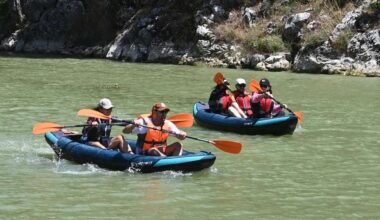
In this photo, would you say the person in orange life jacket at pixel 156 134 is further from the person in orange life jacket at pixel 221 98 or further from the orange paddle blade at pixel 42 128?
the person in orange life jacket at pixel 221 98

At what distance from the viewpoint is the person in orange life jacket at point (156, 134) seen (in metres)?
8.52

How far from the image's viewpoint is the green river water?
6.91 metres

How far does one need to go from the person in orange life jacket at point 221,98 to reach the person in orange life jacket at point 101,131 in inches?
140

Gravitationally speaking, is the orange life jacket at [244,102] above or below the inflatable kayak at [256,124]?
above

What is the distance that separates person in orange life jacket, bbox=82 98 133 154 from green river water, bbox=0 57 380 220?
39 centimetres

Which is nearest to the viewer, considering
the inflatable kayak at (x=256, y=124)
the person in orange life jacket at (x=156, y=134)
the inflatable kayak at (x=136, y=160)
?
the inflatable kayak at (x=136, y=160)

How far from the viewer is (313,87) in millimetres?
19375

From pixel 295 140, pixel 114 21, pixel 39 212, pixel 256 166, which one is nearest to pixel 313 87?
pixel 295 140

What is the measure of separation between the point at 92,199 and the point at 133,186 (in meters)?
0.75

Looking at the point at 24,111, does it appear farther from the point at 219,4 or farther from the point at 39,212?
the point at 219,4

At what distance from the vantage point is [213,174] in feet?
28.0

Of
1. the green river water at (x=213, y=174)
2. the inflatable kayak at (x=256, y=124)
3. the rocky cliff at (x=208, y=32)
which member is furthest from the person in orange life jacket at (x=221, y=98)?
the rocky cliff at (x=208, y=32)

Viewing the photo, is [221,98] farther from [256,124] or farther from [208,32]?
[208,32]

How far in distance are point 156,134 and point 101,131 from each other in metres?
0.92
